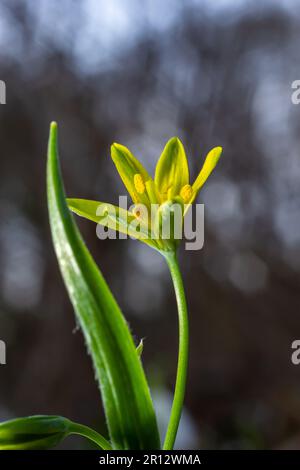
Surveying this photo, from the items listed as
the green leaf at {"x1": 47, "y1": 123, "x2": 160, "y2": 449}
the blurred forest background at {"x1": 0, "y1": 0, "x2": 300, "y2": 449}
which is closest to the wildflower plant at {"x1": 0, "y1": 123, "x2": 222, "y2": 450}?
the green leaf at {"x1": 47, "y1": 123, "x2": 160, "y2": 449}

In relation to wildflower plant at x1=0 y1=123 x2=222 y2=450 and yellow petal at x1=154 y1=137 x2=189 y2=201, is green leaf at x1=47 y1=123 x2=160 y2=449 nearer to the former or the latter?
wildflower plant at x1=0 y1=123 x2=222 y2=450

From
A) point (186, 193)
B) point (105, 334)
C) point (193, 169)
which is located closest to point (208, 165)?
point (186, 193)

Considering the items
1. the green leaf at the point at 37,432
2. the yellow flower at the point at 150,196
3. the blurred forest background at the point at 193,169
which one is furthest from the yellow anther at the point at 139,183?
the blurred forest background at the point at 193,169

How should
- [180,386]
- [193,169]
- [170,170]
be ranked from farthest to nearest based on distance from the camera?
[193,169] < [170,170] < [180,386]

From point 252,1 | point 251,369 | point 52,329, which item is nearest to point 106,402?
point 52,329

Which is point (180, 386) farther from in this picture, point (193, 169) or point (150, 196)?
point (193, 169)

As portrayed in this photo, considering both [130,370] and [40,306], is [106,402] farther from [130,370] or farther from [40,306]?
[40,306]

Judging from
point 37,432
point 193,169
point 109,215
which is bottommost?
point 37,432

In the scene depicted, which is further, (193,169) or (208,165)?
(193,169)
